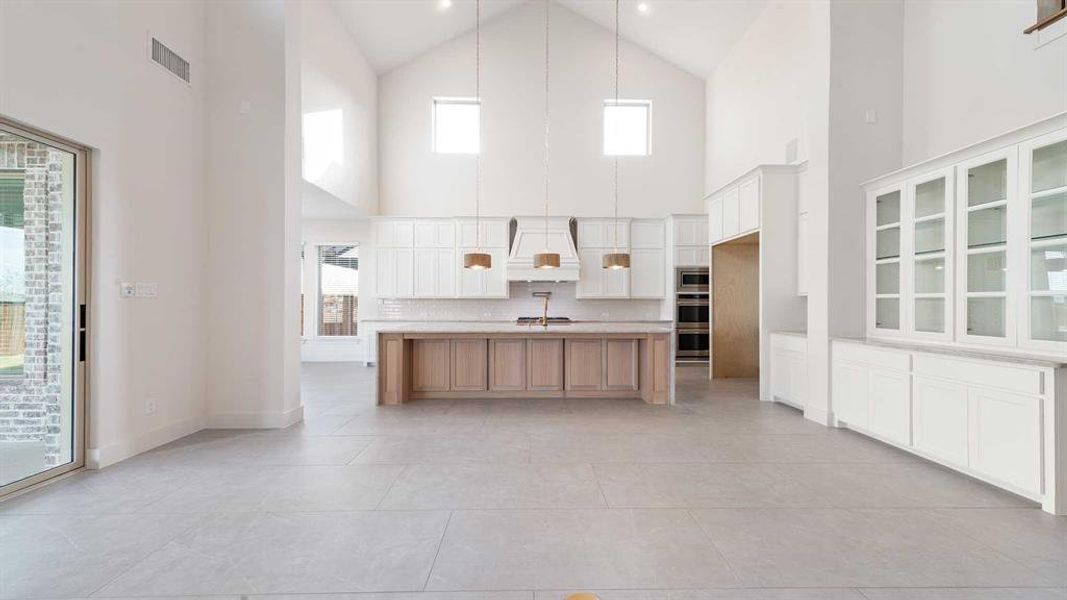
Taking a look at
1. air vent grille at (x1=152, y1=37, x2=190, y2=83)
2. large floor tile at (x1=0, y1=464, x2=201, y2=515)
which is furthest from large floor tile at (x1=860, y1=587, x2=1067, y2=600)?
air vent grille at (x1=152, y1=37, x2=190, y2=83)

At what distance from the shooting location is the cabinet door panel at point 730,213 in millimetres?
6902

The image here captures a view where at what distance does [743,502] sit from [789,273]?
4016mm

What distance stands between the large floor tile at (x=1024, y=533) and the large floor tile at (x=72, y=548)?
413cm

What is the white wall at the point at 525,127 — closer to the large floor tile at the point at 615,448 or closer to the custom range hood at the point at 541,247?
the custom range hood at the point at 541,247

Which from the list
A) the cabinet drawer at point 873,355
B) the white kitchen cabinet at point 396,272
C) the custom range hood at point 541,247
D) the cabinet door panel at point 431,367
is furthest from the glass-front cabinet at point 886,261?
the white kitchen cabinet at point 396,272

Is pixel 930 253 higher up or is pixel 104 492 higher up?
pixel 930 253

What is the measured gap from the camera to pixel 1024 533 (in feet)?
8.65

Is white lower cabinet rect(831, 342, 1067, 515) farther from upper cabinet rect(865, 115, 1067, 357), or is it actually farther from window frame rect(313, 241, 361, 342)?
window frame rect(313, 241, 361, 342)

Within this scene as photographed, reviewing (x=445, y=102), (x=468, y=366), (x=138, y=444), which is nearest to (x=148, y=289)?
(x=138, y=444)

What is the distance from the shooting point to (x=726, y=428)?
191 inches

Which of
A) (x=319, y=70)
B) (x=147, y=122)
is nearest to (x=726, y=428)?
(x=147, y=122)

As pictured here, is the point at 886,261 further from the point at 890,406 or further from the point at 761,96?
the point at 761,96

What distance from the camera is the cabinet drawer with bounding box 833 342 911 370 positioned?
3.92 metres

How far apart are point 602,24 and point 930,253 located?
24.5ft
